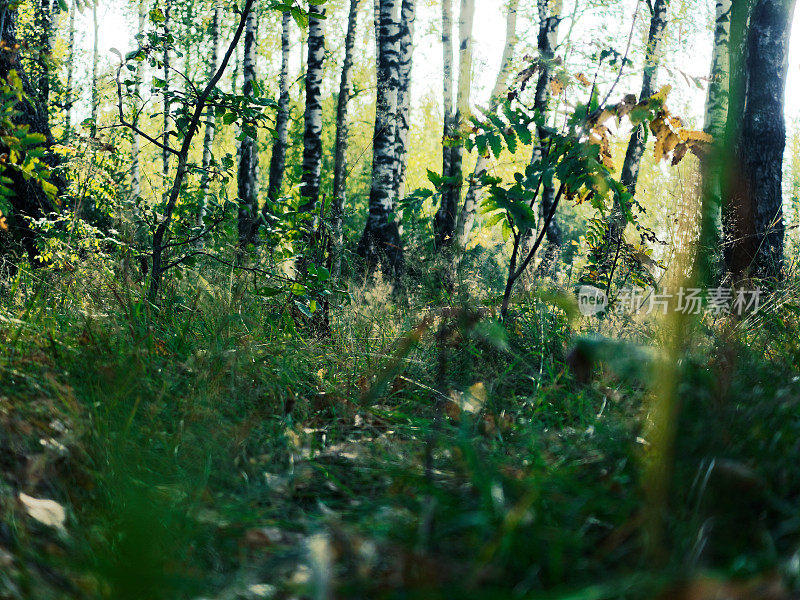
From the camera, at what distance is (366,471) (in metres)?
1.94

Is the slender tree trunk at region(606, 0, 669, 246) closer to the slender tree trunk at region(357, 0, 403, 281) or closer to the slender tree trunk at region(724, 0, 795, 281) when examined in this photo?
the slender tree trunk at region(357, 0, 403, 281)

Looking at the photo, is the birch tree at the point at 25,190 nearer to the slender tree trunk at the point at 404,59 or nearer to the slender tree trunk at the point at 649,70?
the slender tree trunk at the point at 404,59

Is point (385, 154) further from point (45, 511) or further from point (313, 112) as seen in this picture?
point (45, 511)

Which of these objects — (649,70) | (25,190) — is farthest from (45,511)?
(649,70)

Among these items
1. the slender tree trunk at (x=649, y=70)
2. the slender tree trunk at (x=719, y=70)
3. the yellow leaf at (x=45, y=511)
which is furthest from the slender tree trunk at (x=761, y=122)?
the yellow leaf at (x=45, y=511)

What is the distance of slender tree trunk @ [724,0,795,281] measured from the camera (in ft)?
17.0

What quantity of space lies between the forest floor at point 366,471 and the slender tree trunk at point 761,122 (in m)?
2.62

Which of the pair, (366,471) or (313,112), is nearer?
(366,471)

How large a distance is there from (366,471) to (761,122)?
4.95 m

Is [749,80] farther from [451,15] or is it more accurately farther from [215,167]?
[451,15]

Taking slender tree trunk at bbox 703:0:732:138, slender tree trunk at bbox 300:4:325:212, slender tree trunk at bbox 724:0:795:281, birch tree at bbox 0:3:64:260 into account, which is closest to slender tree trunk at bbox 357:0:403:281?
slender tree trunk at bbox 300:4:325:212

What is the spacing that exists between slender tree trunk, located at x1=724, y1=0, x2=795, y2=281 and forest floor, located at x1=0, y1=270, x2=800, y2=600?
2618 millimetres

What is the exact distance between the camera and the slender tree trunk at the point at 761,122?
517 centimetres

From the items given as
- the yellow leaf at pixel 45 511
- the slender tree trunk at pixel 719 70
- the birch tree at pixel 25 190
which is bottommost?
the yellow leaf at pixel 45 511
